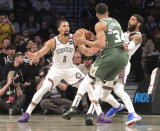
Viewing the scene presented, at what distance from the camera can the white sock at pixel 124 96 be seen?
A: 10.4 metres

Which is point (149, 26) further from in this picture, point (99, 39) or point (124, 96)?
point (99, 39)

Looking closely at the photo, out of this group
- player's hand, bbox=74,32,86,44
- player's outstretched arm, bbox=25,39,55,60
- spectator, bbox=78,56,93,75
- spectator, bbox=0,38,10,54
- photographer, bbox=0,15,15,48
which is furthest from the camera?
photographer, bbox=0,15,15,48

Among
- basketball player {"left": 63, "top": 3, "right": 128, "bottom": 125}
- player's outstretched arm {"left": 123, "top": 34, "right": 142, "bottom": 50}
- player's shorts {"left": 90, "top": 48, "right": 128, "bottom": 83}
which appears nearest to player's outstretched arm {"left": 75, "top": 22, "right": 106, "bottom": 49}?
basketball player {"left": 63, "top": 3, "right": 128, "bottom": 125}

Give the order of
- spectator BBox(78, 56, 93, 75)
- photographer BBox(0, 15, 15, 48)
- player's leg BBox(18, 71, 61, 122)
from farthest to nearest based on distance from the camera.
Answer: photographer BBox(0, 15, 15, 48)
spectator BBox(78, 56, 93, 75)
player's leg BBox(18, 71, 61, 122)

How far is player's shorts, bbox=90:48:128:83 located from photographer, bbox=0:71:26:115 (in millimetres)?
3619

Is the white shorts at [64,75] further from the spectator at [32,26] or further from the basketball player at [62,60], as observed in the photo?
the spectator at [32,26]

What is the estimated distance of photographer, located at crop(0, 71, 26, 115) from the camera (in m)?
13.3

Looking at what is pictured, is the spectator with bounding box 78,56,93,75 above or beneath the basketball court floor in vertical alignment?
above

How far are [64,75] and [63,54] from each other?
46cm

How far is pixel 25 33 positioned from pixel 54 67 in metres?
5.05

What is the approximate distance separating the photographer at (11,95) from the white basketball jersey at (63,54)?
6.94 feet

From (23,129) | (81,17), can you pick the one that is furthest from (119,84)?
(81,17)

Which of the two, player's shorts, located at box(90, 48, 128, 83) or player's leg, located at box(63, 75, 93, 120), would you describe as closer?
player's shorts, located at box(90, 48, 128, 83)

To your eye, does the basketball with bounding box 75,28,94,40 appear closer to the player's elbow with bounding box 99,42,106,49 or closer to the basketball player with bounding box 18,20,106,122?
the player's elbow with bounding box 99,42,106,49
